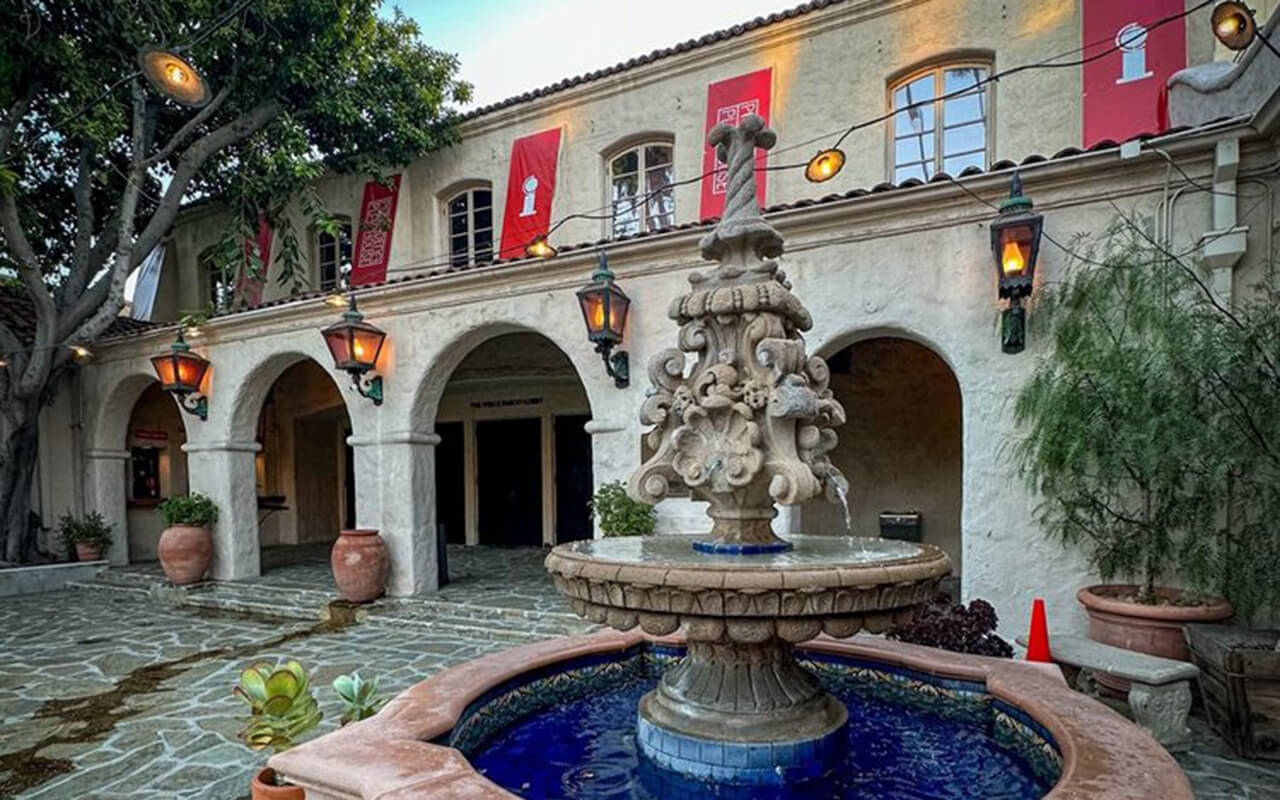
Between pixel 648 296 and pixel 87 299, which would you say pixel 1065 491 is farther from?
pixel 87 299

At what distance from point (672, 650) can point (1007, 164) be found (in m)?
4.88

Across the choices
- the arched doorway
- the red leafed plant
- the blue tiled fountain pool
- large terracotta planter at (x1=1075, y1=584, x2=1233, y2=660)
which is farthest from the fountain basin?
the arched doorway

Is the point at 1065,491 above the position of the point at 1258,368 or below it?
below

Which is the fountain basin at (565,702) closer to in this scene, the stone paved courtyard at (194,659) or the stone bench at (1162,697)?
the stone bench at (1162,697)

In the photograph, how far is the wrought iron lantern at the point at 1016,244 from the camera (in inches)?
209

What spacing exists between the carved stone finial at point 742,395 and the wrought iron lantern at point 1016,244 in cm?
281

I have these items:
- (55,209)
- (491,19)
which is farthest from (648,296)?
(55,209)

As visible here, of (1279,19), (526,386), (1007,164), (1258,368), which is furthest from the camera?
(526,386)

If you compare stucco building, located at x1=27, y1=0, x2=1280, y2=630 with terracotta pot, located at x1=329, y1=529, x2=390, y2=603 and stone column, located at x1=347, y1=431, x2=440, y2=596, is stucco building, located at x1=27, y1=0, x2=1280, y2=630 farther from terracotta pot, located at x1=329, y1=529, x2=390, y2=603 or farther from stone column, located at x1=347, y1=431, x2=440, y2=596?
terracotta pot, located at x1=329, y1=529, x2=390, y2=603

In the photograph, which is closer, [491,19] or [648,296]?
[648,296]

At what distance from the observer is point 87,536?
11750mm

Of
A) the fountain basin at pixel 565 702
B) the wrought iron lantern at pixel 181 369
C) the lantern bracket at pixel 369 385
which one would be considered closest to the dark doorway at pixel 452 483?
the wrought iron lantern at pixel 181 369

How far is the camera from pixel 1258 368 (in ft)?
14.3

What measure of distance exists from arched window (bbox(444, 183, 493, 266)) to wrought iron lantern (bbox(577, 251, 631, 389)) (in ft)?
15.4
